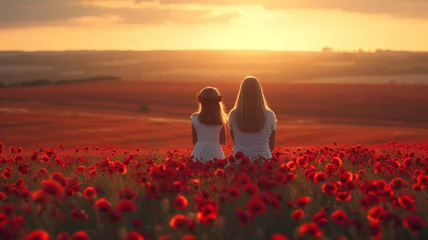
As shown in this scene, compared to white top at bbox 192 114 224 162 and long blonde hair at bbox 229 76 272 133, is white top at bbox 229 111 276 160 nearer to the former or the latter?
long blonde hair at bbox 229 76 272 133

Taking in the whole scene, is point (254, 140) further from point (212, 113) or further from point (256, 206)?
point (256, 206)

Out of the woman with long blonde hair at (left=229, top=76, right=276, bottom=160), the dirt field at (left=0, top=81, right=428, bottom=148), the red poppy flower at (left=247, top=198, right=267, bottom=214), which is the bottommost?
the dirt field at (left=0, top=81, right=428, bottom=148)

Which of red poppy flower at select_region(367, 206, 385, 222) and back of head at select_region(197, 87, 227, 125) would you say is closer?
red poppy flower at select_region(367, 206, 385, 222)

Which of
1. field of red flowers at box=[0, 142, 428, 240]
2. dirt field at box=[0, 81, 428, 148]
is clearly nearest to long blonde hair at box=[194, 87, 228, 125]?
field of red flowers at box=[0, 142, 428, 240]

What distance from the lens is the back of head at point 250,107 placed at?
7.64m

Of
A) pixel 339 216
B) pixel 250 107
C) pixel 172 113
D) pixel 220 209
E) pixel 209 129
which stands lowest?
pixel 172 113

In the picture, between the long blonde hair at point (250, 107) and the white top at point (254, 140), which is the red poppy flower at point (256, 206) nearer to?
the long blonde hair at point (250, 107)

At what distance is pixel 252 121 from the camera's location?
25.7 ft

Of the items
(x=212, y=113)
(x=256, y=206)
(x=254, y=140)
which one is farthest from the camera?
(x=212, y=113)

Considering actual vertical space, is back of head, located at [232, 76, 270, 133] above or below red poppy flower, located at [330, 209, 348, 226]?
above

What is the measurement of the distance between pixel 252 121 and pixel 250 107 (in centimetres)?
19

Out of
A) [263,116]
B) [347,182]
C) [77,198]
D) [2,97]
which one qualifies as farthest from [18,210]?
[2,97]

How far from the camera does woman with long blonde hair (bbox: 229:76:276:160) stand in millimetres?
7672

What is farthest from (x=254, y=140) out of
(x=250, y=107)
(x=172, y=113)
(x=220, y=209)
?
(x=172, y=113)
